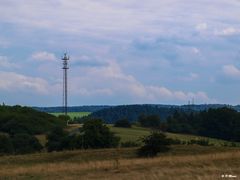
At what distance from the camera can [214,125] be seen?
362 ft

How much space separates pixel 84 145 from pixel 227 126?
5446cm

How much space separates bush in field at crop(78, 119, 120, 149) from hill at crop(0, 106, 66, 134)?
4189 cm

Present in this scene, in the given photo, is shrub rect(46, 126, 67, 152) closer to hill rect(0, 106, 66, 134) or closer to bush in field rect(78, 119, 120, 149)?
bush in field rect(78, 119, 120, 149)

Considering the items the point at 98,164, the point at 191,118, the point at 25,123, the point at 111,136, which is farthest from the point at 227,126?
the point at 98,164

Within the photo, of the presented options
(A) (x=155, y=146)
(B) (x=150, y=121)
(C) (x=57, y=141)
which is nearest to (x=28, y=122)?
(B) (x=150, y=121)

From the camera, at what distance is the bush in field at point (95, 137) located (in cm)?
6019

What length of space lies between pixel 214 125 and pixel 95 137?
173 ft

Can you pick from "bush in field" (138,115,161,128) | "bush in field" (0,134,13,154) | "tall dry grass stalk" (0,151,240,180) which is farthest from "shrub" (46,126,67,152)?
"bush in field" (138,115,161,128)

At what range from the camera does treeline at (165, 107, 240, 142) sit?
10688cm

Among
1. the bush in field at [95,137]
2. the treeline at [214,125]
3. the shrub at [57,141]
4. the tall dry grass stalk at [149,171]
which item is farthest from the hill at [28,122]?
the tall dry grass stalk at [149,171]

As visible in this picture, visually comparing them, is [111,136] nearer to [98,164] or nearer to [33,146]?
[33,146]

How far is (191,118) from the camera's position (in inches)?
4796

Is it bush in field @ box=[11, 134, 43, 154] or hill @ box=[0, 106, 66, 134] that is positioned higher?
hill @ box=[0, 106, 66, 134]

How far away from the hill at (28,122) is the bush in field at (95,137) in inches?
1649
